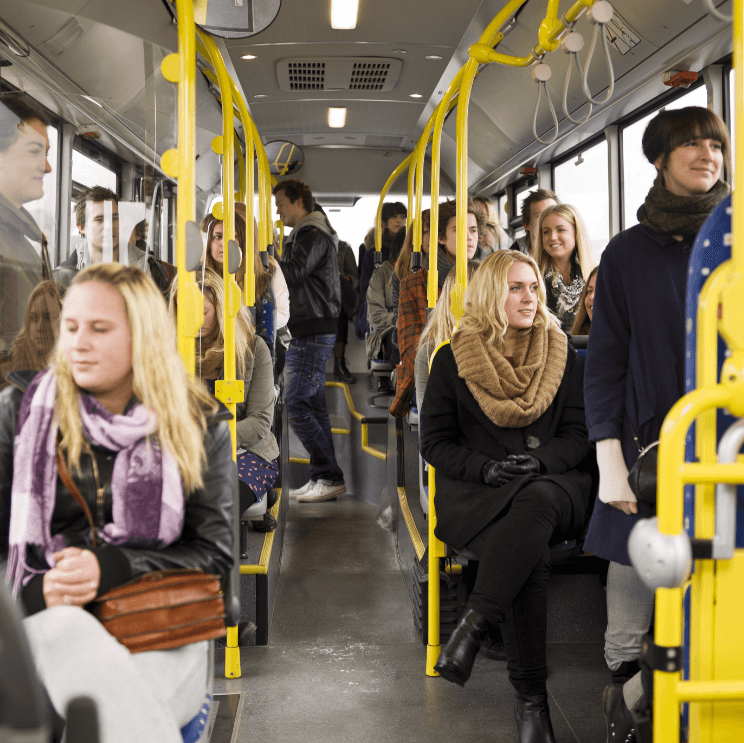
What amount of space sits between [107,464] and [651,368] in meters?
1.41

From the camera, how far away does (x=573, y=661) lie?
9.72 ft

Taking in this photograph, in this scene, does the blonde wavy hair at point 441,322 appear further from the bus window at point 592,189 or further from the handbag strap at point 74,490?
the handbag strap at point 74,490

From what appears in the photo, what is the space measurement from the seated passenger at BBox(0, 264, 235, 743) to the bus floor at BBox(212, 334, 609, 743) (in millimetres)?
1240

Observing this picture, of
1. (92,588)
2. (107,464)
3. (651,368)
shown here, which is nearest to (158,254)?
(107,464)

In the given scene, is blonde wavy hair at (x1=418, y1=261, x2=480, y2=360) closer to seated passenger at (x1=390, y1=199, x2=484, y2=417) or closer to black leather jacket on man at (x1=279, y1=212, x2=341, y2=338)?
seated passenger at (x1=390, y1=199, x2=484, y2=417)

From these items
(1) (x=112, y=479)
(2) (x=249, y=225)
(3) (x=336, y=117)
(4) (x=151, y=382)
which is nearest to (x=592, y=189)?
(2) (x=249, y=225)

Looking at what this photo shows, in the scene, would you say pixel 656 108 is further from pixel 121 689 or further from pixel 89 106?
pixel 121 689

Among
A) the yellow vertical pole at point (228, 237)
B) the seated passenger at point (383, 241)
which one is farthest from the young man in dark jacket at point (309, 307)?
the yellow vertical pole at point (228, 237)

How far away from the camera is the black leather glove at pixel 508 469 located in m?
2.65

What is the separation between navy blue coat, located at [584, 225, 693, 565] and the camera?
202cm

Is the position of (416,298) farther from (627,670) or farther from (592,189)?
(627,670)

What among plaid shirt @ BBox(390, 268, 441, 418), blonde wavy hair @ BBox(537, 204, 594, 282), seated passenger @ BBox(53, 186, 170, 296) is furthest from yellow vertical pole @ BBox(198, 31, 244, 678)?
blonde wavy hair @ BBox(537, 204, 594, 282)

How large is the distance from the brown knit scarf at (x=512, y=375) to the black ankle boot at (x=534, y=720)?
0.91m

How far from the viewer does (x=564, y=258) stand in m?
3.51
